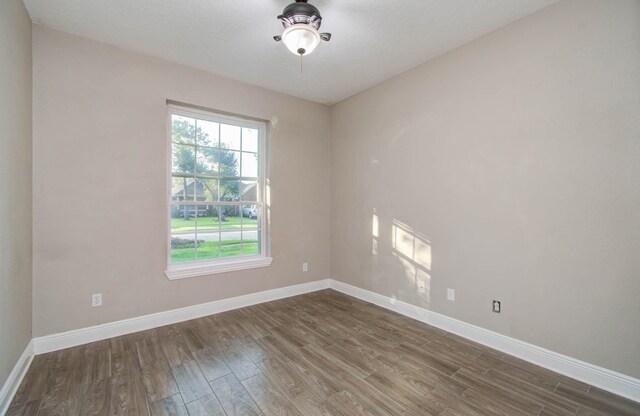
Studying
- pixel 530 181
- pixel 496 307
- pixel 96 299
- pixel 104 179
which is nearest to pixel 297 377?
pixel 496 307

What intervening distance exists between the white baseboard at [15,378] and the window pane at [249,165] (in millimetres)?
2561

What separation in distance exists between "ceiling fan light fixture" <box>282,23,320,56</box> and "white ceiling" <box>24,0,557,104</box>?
38 cm

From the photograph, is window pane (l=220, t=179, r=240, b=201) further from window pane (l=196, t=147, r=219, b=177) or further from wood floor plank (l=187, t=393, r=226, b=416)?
wood floor plank (l=187, t=393, r=226, b=416)

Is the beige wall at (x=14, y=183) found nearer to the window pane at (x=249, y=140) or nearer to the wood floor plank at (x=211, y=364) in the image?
the wood floor plank at (x=211, y=364)

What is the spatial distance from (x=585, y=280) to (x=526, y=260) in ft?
1.25

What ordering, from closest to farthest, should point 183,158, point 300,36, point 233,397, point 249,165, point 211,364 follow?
point 233,397, point 300,36, point 211,364, point 183,158, point 249,165

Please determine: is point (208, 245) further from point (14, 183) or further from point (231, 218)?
point (14, 183)

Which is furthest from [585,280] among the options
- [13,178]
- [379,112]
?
[13,178]

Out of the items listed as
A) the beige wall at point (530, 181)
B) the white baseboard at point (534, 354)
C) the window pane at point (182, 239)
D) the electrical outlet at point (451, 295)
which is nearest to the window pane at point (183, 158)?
the window pane at point (182, 239)

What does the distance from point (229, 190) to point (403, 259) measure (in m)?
2.33

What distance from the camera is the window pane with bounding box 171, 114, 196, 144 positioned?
3.25 m

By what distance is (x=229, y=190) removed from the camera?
364cm

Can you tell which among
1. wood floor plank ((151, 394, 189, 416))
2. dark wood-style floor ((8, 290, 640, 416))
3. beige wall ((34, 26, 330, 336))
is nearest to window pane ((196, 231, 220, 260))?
beige wall ((34, 26, 330, 336))

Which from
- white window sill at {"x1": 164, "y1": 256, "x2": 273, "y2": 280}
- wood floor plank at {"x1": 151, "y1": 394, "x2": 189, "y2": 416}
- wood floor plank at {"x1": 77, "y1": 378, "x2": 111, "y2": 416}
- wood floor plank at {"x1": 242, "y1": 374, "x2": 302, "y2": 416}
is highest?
white window sill at {"x1": 164, "y1": 256, "x2": 273, "y2": 280}
